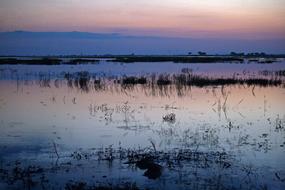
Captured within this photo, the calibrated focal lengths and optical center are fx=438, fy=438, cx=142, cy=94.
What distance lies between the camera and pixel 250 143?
10.9 meters

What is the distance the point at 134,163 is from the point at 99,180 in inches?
49.2

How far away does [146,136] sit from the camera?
11711 mm

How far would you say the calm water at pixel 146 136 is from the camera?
8117mm

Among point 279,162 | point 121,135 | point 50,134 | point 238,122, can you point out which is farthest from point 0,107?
point 279,162

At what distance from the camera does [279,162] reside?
9.24 meters

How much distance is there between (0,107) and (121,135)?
731cm

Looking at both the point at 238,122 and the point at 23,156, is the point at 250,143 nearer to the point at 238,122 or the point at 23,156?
the point at 238,122

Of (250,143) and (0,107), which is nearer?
(250,143)

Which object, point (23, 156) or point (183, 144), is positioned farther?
point (183, 144)

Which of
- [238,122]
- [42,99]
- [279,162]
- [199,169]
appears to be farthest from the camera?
[42,99]

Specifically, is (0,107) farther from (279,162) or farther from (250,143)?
(279,162)

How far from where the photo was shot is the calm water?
8.12 metres

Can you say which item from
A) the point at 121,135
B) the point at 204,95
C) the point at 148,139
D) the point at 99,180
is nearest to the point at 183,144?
the point at 148,139

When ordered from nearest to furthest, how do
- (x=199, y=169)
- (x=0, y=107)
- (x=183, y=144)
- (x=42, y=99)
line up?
(x=199, y=169)
(x=183, y=144)
(x=0, y=107)
(x=42, y=99)
